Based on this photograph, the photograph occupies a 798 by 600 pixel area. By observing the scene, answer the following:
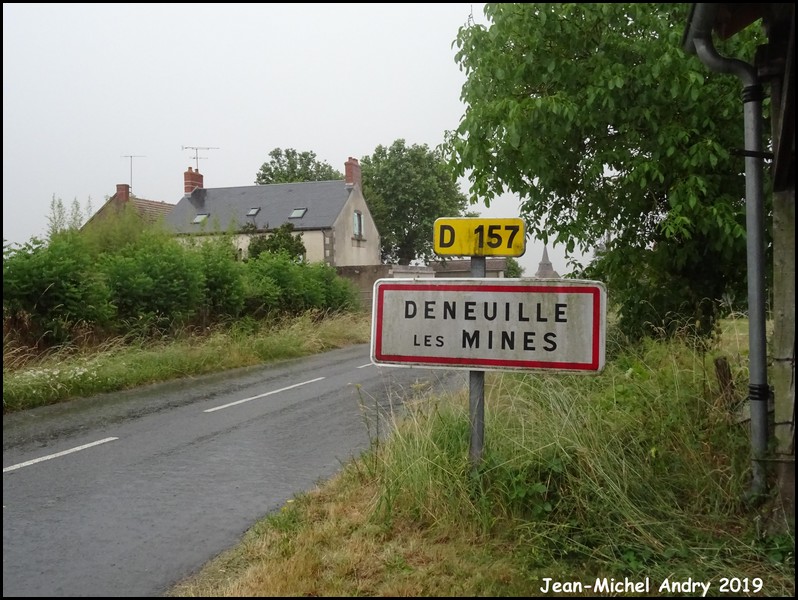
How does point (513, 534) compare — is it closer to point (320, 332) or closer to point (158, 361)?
point (158, 361)

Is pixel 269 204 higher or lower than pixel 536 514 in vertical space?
higher

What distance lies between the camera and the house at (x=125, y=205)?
20344 mm

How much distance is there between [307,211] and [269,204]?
9.43 ft

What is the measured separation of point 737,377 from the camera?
5039 millimetres

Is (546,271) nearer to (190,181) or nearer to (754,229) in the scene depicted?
(754,229)

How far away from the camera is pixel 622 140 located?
25.5 ft

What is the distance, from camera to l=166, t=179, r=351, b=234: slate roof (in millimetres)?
41500

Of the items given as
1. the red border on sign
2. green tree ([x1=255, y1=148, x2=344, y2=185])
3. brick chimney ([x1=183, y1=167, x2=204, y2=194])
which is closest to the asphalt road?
the red border on sign

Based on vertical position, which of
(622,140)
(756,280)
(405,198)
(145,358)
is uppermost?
(405,198)

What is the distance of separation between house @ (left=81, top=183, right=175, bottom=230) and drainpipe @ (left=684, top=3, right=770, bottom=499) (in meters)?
17.6

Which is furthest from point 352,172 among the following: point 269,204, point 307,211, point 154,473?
point 154,473

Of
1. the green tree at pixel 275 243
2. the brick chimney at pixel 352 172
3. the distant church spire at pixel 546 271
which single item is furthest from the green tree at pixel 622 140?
the brick chimney at pixel 352 172

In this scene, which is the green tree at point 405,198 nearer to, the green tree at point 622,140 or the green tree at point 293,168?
the green tree at point 293,168

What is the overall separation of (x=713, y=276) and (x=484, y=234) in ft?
17.5
